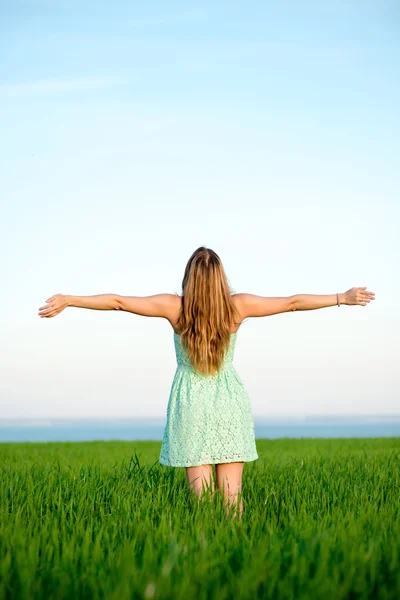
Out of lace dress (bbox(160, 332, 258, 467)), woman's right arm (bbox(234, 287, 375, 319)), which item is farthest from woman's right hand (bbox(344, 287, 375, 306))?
lace dress (bbox(160, 332, 258, 467))

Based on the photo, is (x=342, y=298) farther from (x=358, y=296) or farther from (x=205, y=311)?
(x=205, y=311)

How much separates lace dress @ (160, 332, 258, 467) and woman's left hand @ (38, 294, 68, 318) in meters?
1.02

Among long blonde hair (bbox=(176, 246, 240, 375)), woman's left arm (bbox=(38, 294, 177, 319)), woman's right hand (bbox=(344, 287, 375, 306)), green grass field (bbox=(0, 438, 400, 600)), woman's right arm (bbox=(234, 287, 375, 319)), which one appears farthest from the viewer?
woman's right hand (bbox=(344, 287, 375, 306))

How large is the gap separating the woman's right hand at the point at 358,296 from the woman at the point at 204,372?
838mm

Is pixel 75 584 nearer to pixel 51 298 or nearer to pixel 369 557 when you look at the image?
pixel 369 557

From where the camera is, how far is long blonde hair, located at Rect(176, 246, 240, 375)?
19.1ft

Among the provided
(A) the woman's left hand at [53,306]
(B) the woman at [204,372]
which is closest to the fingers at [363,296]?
→ (B) the woman at [204,372]

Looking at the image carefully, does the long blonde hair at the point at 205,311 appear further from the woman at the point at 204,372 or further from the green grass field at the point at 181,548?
the green grass field at the point at 181,548

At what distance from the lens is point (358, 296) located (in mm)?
6465

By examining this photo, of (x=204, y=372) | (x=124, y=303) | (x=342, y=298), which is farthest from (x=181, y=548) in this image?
(x=342, y=298)

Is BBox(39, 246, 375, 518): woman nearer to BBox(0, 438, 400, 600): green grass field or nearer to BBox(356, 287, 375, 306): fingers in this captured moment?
BBox(0, 438, 400, 600): green grass field

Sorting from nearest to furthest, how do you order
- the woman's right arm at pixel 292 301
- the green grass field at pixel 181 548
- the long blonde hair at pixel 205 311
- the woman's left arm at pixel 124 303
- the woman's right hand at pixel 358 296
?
the green grass field at pixel 181 548, the long blonde hair at pixel 205 311, the woman's left arm at pixel 124 303, the woman's right arm at pixel 292 301, the woman's right hand at pixel 358 296

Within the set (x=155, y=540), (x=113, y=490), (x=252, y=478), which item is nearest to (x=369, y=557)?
(x=155, y=540)

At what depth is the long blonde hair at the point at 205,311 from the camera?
19.1 ft
